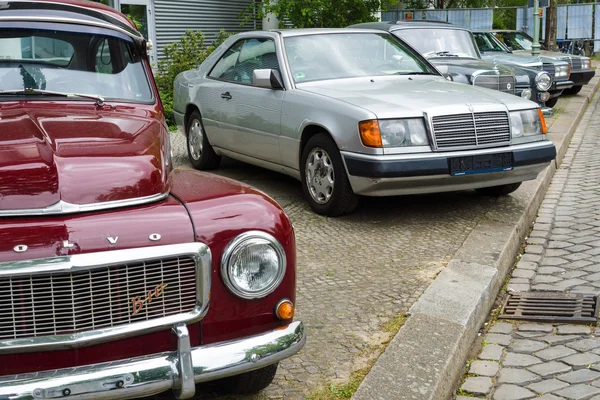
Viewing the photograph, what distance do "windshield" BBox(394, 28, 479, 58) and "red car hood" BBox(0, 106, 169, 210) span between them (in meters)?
8.35

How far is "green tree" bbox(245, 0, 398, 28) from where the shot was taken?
1599 centimetres

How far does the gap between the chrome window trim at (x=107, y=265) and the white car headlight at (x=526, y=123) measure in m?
4.36

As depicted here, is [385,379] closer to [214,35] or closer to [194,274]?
[194,274]

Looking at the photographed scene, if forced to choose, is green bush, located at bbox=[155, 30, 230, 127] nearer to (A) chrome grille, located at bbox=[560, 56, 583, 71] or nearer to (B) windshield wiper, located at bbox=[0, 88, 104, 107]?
(B) windshield wiper, located at bbox=[0, 88, 104, 107]

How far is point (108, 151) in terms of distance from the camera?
3498mm

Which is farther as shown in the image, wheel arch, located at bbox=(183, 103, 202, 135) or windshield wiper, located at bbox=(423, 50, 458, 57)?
windshield wiper, located at bbox=(423, 50, 458, 57)

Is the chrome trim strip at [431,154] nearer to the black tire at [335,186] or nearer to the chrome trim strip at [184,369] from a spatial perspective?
Answer: the black tire at [335,186]

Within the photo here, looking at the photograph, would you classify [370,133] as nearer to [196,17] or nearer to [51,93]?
[51,93]

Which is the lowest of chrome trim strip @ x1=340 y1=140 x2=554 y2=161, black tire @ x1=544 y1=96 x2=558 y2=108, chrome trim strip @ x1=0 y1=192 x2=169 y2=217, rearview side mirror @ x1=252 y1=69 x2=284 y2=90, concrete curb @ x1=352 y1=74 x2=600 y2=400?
concrete curb @ x1=352 y1=74 x2=600 y2=400

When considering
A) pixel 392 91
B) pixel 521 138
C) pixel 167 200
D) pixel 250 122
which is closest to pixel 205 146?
pixel 250 122

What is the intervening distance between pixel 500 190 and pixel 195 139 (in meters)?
3.36

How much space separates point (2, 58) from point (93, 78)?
1.55ft

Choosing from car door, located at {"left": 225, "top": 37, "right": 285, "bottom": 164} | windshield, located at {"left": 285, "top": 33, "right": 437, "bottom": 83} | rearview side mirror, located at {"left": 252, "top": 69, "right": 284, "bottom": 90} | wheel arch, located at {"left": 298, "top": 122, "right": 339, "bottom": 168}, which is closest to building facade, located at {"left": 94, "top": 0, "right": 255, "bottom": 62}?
car door, located at {"left": 225, "top": 37, "right": 285, "bottom": 164}

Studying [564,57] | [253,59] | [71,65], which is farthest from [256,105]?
[564,57]
